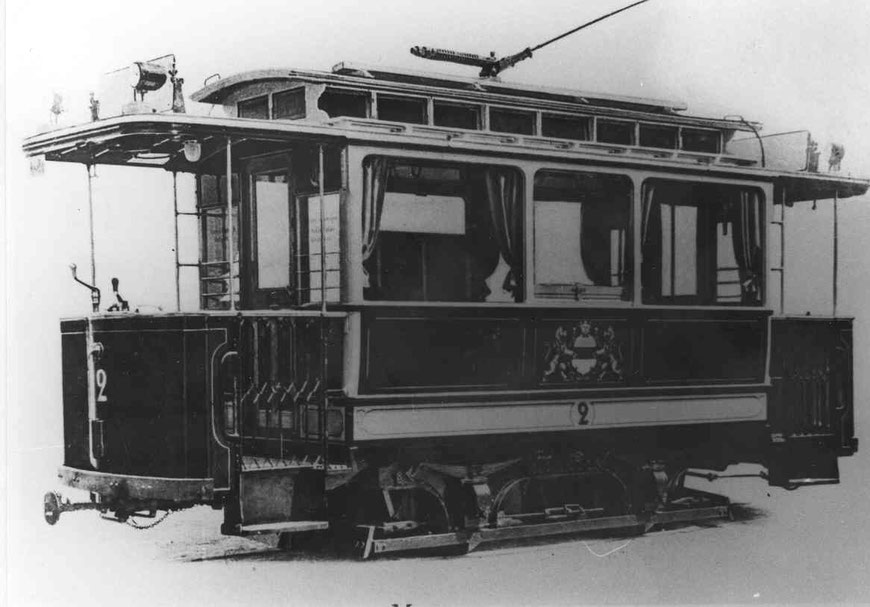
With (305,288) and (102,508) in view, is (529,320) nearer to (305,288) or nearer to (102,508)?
(305,288)

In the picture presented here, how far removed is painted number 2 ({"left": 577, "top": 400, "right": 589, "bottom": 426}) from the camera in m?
10.6

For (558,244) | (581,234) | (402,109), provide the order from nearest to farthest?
(402,109) < (558,244) < (581,234)

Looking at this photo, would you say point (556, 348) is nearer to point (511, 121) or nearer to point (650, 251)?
point (650, 251)

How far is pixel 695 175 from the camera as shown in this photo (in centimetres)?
1127

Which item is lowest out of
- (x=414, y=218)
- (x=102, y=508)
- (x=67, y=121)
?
(x=102, y=508)

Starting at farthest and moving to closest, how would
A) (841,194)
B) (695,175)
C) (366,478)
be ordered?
(841,194) → (695,175) → (366,478)

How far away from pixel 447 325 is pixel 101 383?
7.84ft

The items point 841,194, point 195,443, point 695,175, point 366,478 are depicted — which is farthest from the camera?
point 841,194

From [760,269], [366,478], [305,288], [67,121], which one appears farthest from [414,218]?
[760,269]

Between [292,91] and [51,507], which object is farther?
[292,91]

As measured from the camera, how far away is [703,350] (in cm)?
1123

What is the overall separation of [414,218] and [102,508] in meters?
2.97

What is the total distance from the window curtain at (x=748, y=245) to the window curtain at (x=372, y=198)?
339cm

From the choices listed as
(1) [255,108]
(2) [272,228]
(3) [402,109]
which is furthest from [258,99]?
(3) [402,109]
